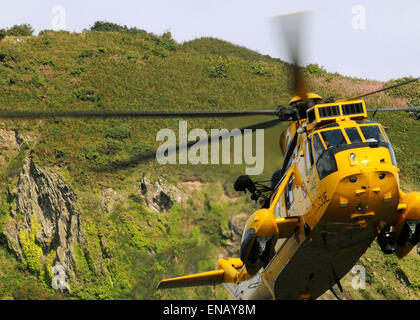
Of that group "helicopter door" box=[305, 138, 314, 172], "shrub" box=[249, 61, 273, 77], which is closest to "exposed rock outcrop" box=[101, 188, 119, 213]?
"helicopter door" box=[305, 138, 314, 172]

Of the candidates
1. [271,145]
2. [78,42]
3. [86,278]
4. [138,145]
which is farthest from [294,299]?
[78,42]

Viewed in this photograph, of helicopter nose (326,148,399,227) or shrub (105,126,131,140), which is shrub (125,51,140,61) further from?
helicopter nose (326,148,399,227)

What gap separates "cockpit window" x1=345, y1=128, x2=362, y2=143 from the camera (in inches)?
440

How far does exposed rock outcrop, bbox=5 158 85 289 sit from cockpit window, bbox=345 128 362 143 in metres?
18.6

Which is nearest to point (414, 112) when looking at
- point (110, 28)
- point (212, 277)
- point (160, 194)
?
point (160, 194)

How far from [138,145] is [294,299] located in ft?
69.7

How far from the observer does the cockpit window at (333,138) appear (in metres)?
11.3

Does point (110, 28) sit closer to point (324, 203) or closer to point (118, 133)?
point (118, 133)

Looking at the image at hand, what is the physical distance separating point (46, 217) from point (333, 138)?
829 inches

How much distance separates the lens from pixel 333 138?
11414 mm

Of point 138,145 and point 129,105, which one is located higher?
point 129,105

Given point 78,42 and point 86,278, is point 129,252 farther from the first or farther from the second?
point 78,42

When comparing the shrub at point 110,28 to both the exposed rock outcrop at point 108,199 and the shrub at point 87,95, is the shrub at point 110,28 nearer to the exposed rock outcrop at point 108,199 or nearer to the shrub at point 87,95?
the shrub at point 87,95

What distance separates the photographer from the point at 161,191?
29.0 meters
